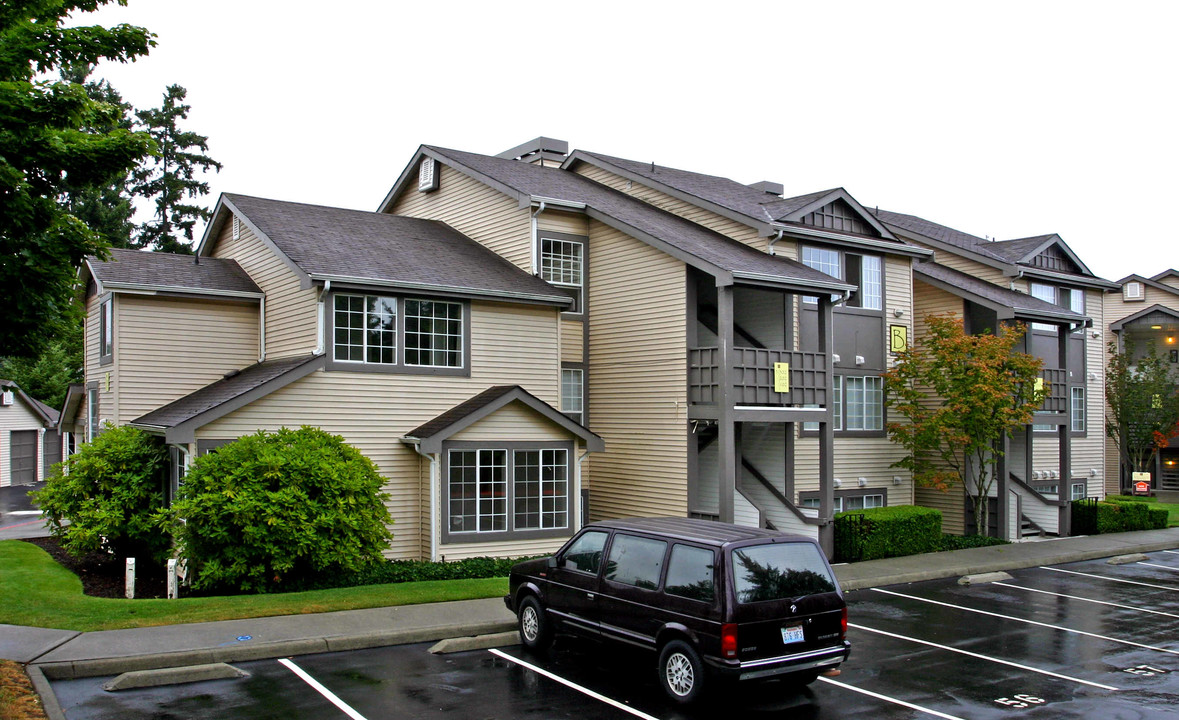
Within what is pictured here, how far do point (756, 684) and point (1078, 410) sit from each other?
26.0 m

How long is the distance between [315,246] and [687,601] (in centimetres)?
1250

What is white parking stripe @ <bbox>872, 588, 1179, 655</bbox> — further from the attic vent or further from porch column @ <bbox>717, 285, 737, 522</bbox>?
the attic vent

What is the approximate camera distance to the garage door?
38719 mm

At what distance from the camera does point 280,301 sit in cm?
1964

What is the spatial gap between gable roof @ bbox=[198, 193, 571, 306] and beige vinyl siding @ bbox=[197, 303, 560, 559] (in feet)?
2.20

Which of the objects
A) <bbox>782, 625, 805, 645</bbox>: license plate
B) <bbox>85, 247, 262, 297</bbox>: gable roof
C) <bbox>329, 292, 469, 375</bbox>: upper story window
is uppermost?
<bbox>85, 247, 262, 297</bbox>: gable roof

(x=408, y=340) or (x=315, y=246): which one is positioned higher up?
(x=315, y=246)

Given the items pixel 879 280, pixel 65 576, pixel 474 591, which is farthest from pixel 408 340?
pixel 879 280

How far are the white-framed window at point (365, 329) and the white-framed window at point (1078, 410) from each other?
911 inches

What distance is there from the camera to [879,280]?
81.1 feet

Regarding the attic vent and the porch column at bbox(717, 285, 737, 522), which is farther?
the attic vent

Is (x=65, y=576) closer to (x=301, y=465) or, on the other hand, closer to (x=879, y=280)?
(x=301, y=465)

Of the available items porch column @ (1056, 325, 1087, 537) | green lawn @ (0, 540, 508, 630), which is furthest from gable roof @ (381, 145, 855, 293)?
porch column @ (1056, 325, 1087, 537)

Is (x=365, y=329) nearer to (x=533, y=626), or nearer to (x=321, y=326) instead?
(x=321, y=326)
